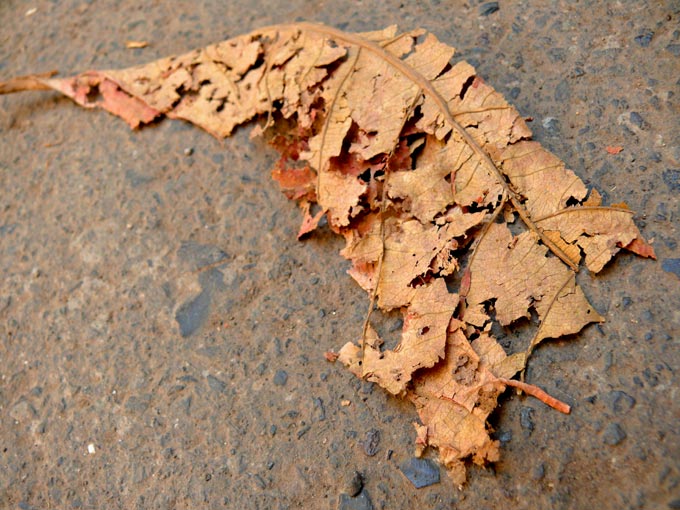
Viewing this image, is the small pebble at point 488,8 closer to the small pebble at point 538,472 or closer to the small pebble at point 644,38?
the small pebble at point 644,38

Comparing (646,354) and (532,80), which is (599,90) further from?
(646,354)

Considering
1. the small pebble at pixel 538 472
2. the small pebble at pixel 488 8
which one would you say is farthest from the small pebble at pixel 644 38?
the small pebble at pixel 538 472

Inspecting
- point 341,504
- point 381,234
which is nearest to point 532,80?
point 381,234

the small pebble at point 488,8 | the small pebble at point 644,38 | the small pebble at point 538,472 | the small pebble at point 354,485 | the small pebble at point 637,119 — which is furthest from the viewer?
the small pebble at point 488,8

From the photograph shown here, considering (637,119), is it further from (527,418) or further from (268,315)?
(268,315)

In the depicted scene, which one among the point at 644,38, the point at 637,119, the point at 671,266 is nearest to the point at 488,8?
the point at 644,38

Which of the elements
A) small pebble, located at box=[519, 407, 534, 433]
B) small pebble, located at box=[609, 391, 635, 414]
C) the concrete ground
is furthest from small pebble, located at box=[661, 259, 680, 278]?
small pebble, located at box=[519, 407, 534, 433]
